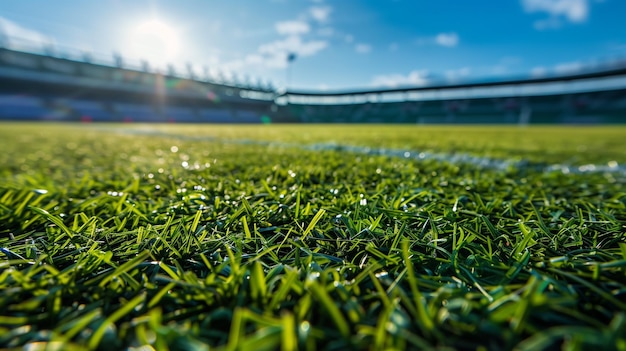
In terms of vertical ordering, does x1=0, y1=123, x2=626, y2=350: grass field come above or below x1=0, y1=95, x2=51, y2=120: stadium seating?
below

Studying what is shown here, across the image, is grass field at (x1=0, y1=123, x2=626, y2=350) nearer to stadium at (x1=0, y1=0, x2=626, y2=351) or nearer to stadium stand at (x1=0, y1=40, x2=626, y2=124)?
stadium at (x1=0, y1=0, x2=626, y2=351)

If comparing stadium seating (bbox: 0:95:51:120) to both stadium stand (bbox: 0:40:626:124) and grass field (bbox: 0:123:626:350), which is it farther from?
grass field (bbox: 0:123:626:350)

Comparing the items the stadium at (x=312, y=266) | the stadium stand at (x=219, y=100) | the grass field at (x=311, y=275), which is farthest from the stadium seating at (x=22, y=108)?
the grass field at (x=311, y=275)

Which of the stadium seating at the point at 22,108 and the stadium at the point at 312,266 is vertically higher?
the stadium seating at the point at 22,108

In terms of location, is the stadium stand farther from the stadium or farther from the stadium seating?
the stadium

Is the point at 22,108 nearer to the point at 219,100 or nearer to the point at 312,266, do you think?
the point at 219,100

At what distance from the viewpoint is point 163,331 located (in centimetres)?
30

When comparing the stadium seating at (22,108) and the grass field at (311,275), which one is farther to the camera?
the stadium seating at (22,108)

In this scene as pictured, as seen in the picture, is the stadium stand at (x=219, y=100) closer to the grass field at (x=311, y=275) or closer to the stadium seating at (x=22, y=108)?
the stadium seating at (x=22, y=108)

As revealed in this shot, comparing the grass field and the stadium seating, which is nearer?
the grass field

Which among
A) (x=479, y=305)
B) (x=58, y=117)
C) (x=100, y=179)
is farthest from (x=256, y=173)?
(x=58, y=117)

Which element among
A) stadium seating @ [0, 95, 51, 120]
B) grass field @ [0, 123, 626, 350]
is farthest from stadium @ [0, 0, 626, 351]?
stadium seating @ [0, 95, 51, 120]

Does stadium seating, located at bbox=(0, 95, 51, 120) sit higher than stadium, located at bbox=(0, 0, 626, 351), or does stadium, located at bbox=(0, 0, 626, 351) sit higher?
stadium seating, located at bbox=(0, 95, 51, 120)

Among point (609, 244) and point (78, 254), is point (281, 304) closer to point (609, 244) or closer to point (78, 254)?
point (78, 254)
